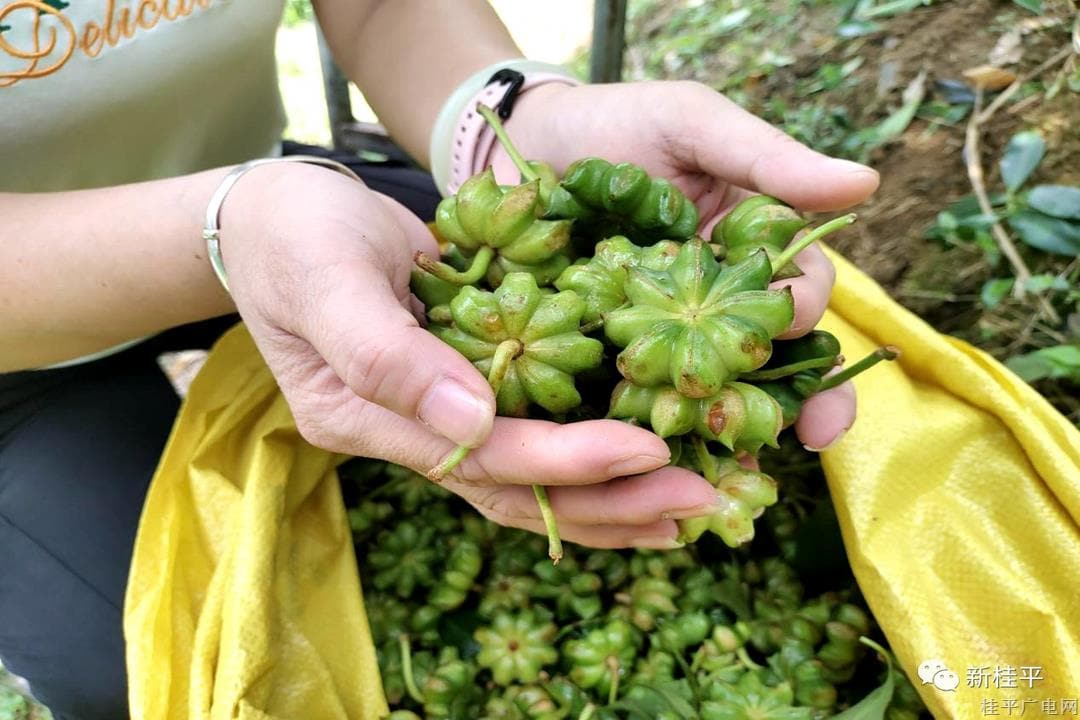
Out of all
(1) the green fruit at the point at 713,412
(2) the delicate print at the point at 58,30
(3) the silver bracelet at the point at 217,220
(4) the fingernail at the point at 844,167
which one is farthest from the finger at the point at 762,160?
(2) the delicate print at the point at 58,30

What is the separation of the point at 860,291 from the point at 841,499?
0.32 m

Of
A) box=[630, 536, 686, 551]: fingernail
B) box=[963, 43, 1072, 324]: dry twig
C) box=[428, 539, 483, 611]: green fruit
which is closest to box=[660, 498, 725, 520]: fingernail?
box=[630, 536, 686, 551]: fingernail

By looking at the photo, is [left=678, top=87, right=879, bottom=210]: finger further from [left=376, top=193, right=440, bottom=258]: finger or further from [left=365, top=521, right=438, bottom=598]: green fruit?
[left=365, top=521, right=438, bottom=598]: green fruit

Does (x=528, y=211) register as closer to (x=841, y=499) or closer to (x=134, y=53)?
(x=841, y=499)

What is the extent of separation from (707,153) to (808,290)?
0.92 ft

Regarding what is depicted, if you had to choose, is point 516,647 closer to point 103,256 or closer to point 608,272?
point 608,272

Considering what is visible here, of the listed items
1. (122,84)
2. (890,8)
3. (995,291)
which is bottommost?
(995,291)

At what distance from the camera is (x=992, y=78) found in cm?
195

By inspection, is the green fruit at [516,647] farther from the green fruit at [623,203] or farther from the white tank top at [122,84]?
the white tank top at [122,84]

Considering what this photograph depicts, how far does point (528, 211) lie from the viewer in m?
0.94

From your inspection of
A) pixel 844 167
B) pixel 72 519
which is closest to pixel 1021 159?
pixel 844 167

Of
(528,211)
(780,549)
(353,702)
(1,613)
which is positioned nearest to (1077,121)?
(780,549)

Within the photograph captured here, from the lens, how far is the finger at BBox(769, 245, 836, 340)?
0.92m

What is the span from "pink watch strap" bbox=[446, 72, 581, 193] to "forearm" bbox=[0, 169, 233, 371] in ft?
1.32
